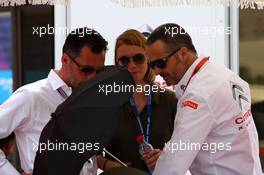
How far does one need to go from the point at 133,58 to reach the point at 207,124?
1041 mm

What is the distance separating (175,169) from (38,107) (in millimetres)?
828

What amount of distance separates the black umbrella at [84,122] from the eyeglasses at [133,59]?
0.97 meters

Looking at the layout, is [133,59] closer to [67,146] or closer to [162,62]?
[162,62]

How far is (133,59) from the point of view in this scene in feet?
10.8

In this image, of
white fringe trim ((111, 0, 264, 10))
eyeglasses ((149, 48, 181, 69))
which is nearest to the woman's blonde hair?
white fringe trim ((111, 0, 264, 10))

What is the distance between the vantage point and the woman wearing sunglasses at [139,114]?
3.16 m

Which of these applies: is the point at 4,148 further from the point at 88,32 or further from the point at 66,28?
the point at 66,28

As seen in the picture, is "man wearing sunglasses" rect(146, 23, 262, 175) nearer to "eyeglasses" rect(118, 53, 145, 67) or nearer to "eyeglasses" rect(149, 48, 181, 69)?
"eyeglasses" rect(149, 48, 181, 69)

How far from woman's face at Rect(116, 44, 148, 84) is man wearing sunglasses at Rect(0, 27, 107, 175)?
0.36 meters

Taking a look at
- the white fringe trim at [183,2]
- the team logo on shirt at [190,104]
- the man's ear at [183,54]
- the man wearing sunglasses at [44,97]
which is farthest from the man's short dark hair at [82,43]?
the team logo on shirt at [190,104]

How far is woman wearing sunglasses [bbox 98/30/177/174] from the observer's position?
3162mm

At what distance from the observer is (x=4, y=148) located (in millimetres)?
2910

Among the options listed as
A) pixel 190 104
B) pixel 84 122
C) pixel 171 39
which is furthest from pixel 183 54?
pixel 84 122

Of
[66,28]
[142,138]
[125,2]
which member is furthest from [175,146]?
[66,28]
